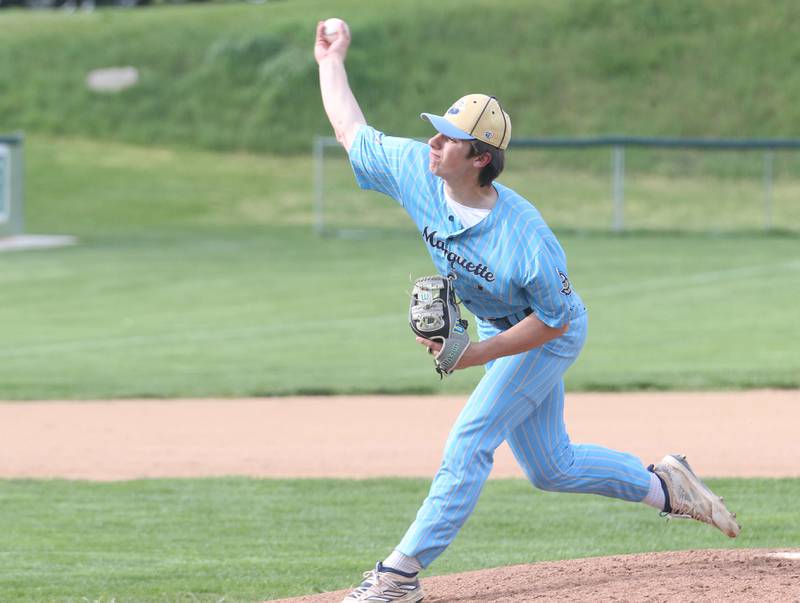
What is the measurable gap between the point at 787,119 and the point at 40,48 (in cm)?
2637

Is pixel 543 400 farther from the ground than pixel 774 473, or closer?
farther from the ground

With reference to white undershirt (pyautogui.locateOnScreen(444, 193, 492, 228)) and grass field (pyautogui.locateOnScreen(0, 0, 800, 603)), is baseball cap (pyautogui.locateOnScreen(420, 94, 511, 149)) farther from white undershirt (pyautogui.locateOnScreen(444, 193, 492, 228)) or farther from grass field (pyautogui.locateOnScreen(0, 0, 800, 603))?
grass field (pyautogui.locateOnScreen(0, 0, 800, 603))

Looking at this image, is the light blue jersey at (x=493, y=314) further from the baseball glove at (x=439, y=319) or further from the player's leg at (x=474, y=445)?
the baseball glove at (x=439, y=319)

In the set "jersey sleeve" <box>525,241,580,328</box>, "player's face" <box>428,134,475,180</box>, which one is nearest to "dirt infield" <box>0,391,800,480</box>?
"jersey sleeve" <box>525,241,580,328</box>

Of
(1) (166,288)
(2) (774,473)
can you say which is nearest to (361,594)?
(2) (774,473)

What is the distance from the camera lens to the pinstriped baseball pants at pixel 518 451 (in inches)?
210

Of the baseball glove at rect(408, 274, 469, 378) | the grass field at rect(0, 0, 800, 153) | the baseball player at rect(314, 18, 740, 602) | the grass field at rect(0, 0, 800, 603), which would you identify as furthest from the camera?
the grass field at rect(0, 0, 800, 153)

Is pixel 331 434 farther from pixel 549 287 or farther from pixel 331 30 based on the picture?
pixel 549 287

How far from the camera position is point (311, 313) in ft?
58.8

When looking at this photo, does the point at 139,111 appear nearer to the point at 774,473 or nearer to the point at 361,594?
the point at 774,473

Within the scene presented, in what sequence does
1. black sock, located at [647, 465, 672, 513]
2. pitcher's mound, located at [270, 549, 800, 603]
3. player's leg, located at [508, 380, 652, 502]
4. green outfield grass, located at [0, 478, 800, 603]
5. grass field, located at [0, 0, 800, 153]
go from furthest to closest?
grass field, located at [0, 0, 800, 153]
green outfield grass, located at [0, 478, 800, 603]
black sock, located at [647, 465, 672, 513]
player's leg, located at [508, 380, 652, 502]
pitcher's mound, located at [270, 549, 800, 603]

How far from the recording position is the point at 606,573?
5.82 meters

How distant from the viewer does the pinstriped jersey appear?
17.1ft

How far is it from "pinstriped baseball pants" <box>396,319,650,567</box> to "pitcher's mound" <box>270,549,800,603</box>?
12.7 inches
